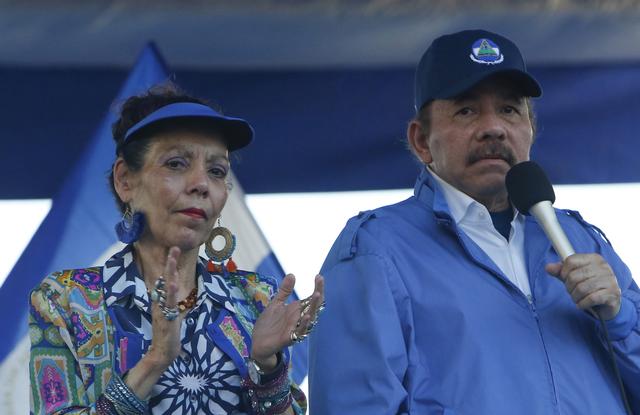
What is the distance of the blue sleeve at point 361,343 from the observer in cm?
309

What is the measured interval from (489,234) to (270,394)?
0.76m

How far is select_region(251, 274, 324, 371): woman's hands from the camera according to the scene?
301 centimetres

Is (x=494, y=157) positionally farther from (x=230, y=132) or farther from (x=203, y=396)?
(x=203, y=396)

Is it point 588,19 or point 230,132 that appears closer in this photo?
point 230,132

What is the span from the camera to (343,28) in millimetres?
4836

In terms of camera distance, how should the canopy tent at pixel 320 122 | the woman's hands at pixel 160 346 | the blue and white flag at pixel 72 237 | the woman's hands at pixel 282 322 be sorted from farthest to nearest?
the canopy tent at pixel 320 122
the blue and white flag at pixel 72 237
the woman's hands at pixel 282 322
the woman's hands at pixel 160 346

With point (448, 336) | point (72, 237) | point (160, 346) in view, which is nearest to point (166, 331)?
point (160, 346)

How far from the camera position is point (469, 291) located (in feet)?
10.7

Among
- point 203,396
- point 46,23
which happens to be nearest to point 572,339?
point 203,396

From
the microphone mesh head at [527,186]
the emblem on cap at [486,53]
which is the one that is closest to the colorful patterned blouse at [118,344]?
the microphone mesh head at [527,186]

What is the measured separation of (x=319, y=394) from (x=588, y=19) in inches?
88.4

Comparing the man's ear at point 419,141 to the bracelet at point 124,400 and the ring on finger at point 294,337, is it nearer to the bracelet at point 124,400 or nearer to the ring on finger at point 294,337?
the ring on finger at point 294,337

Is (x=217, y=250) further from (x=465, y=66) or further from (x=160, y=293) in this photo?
(x=465, y=66)

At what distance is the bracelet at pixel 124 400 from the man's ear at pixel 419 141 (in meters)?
1.14
